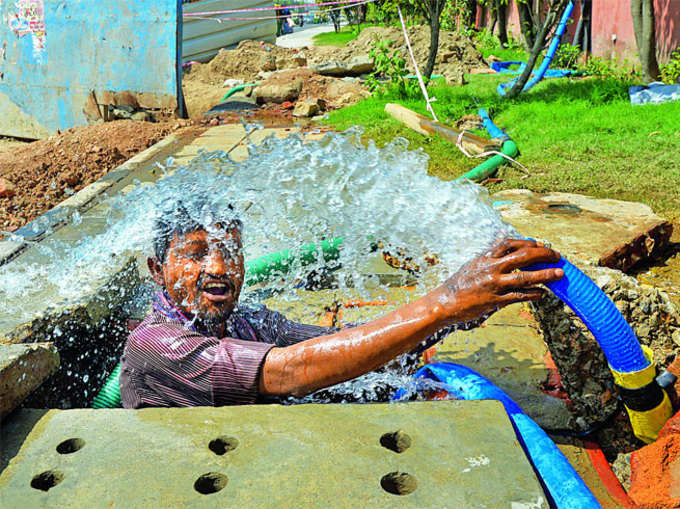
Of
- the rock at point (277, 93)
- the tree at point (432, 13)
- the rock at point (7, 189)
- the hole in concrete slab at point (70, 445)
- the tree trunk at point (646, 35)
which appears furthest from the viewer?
the rock at point (277, 93)

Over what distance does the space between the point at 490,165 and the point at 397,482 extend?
21.2 ft

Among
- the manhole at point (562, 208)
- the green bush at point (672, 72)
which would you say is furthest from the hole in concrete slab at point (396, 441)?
the green bush at point (672, 72)

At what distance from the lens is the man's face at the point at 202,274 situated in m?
2.21

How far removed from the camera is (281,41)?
31.0 metres

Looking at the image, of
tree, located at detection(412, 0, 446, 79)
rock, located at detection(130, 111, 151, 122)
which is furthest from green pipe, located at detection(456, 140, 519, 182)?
rock, located at detection(130, 111, 151, 122)

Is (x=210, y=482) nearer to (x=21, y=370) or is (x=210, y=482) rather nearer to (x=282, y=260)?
(x=21, y=370)

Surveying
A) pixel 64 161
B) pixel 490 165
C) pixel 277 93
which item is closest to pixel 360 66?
pixel 277 93

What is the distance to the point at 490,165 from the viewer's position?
7.64m

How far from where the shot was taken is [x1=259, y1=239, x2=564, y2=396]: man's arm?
1.94 m

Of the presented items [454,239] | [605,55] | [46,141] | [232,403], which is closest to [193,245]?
[232,403]

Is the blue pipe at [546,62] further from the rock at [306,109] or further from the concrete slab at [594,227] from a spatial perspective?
the concrete slab at [594,227]

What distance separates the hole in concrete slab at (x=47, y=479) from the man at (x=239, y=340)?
48cm

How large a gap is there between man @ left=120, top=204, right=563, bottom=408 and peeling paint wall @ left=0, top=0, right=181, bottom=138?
9071 mm

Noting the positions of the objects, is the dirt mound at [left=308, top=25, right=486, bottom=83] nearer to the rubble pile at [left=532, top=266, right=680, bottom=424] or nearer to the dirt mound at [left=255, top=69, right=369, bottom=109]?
the dirt mound at [left=255, top=69, right=369, bottom=109]
